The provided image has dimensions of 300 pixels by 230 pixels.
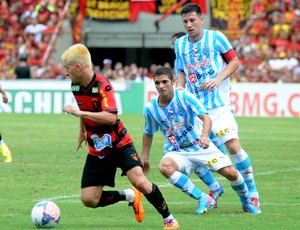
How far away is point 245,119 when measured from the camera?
27.5 m

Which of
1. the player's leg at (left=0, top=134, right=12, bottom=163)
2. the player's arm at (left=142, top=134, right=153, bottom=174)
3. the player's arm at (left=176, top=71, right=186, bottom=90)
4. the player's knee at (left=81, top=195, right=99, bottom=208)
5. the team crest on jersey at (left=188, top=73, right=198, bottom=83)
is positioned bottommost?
the player's leg at (left=0, top=134, right=12, bottom=163)

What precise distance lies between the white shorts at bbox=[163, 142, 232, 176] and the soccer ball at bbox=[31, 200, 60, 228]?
1634 mm

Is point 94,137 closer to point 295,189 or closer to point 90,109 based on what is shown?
point 90,109

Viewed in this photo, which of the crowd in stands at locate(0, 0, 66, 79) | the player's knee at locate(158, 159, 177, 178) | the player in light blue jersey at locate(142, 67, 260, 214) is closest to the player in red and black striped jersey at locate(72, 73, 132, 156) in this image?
the player in light blue jersey at locate(142, 67, 260, 214)

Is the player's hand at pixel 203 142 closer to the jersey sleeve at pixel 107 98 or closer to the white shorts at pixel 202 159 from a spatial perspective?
the white shorts at pixel 202 159

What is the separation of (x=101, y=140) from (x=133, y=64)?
77.7 ft

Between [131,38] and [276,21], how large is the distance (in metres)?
5.26

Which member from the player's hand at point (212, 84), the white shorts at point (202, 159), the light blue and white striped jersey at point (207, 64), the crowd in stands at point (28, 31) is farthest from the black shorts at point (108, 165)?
the crowd in stands at point (28, 31)

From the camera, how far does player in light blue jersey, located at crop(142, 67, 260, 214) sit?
32.4 ft

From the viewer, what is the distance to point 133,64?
107 feet

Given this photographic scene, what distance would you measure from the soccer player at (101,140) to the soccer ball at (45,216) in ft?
1.07

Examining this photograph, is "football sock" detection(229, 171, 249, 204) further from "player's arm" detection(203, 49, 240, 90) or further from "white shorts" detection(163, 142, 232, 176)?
"player's arm" detection(203, 49, 240, 90)

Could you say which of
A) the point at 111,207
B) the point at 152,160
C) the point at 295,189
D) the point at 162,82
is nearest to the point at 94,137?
the point at 162,82

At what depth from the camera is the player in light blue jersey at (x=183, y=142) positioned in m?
9.88
